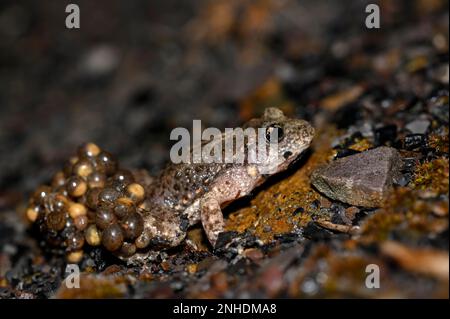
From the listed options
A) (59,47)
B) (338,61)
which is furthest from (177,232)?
(59,47)

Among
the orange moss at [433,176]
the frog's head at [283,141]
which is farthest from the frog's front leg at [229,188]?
the orange moss at [433,176]

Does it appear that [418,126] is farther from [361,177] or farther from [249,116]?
[249,116]

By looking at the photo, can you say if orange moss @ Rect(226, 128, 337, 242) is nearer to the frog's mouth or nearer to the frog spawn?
the frog's mouth

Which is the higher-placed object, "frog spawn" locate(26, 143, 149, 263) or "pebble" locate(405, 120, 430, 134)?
"pebble" locate(405, 120, 430, 134)

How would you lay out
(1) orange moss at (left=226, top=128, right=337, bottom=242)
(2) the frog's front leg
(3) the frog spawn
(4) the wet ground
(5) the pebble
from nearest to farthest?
(4) the wet ground, (3) the frog spawn, (1) orange moss at (left=226, top=128, right=337, bottom=242), (2) the frog's front leg, (5) the pebble

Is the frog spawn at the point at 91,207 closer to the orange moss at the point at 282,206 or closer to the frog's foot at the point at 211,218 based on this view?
the frog's foot at the point at 211,218

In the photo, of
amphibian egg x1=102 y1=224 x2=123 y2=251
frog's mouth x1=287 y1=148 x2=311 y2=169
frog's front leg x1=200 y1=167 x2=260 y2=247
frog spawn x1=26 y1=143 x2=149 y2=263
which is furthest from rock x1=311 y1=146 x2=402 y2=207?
amphibian egg x1=102 y1=224 x2=123 y2=251
